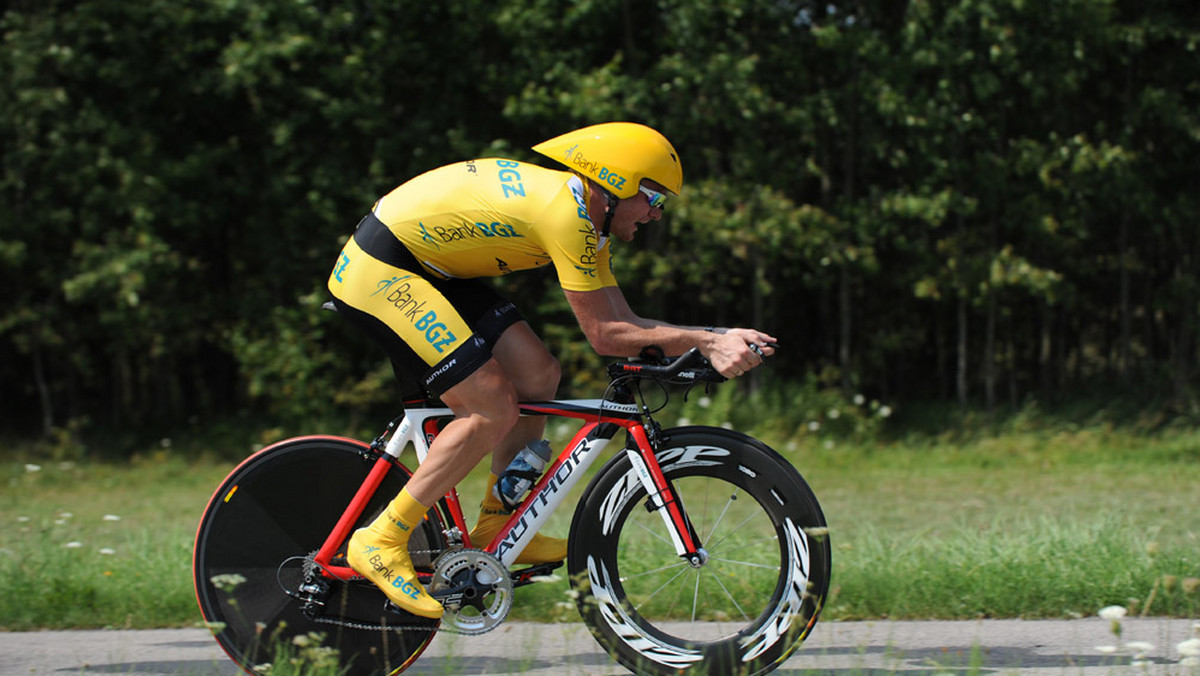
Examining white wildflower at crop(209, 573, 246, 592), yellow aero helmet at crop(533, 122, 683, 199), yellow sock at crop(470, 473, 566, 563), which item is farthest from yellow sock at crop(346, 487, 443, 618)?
yellow aero helmet at crop(533, 122, 683, 199)

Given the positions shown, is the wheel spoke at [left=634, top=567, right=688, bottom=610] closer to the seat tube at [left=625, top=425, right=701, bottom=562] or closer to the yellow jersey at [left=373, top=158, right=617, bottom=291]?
the seat tube at [left=625, top=425, right=701, bottom=562]

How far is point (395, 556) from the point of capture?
3771 mm

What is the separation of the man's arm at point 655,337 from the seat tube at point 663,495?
1.09 feet

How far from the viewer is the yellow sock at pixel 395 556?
12.3ft

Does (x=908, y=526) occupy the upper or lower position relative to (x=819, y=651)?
lower

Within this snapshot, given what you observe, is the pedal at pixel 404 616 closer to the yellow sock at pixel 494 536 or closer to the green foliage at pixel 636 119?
the yellow sock at pixel 494 536

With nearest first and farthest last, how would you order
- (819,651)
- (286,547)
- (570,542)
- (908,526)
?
(570,542)
(286,547)
(819,651)
(908,526)

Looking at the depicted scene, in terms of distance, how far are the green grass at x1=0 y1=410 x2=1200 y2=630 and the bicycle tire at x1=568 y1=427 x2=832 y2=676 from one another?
63cm

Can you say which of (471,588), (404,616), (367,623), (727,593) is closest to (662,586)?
(727,593)

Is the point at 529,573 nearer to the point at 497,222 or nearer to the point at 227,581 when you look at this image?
the point at 227,581

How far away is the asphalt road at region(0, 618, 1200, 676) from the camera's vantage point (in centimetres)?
378

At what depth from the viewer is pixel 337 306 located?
12.9 ft

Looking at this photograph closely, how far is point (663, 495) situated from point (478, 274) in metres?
0.94

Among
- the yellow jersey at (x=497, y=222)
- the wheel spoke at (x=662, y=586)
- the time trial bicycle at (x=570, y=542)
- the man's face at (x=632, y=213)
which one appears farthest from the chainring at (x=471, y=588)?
the man's face at (x=632, y=213)
